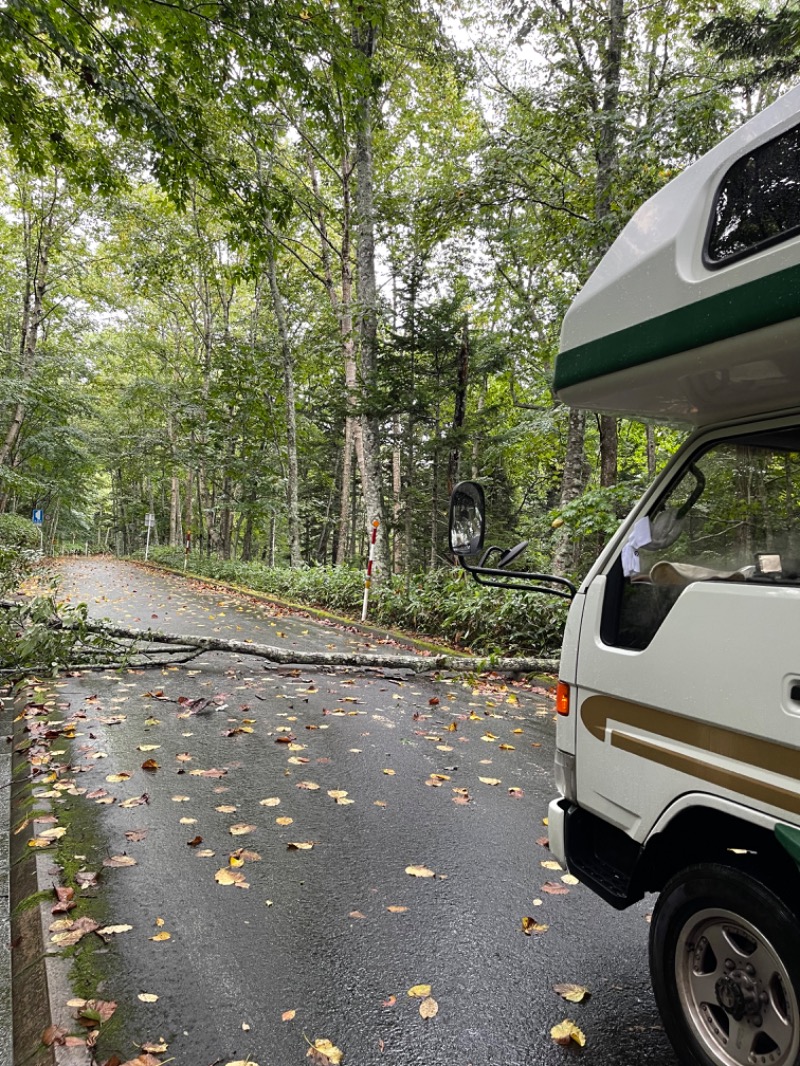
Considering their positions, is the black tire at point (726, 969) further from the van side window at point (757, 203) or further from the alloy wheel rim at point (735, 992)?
the van side window at point (757, 203)

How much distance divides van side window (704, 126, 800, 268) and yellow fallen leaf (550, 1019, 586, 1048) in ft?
8.77

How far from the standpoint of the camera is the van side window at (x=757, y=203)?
5.53 feet

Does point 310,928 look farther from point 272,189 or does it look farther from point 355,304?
point 355,304

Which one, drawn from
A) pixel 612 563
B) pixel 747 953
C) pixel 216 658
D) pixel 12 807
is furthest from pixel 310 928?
pixel 216 658

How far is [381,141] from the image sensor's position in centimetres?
1695

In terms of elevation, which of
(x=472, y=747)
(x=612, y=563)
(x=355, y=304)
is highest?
(x=355, y=304)

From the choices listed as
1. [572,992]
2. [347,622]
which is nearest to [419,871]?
[572,992]

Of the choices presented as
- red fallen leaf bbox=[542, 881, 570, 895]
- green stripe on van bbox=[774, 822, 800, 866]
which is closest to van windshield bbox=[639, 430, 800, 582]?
green stripe on van bbox=[774, 822, 800, 866]

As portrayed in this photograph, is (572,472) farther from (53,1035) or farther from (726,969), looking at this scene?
(53,1035)

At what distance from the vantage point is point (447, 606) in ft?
36.3

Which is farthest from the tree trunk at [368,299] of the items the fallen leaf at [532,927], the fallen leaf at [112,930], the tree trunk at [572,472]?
the fallen leaf at [112,930]

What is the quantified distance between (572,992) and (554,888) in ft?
2.73

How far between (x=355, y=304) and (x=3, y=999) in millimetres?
11810

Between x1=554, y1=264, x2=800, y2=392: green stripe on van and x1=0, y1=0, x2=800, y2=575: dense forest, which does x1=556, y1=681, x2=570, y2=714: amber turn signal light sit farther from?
x1=0, y1=0, x2=800, y2=575: dense forest
